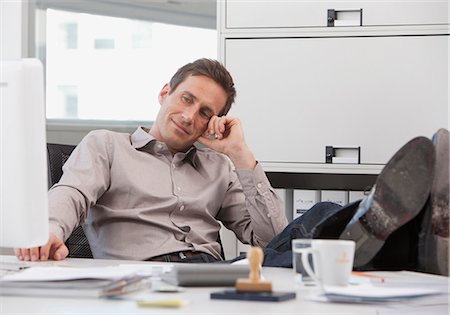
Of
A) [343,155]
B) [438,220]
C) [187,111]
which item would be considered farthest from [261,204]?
[438,220]

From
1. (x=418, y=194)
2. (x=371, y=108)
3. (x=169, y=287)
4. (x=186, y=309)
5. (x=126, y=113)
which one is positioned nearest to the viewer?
(x=186, y=309)

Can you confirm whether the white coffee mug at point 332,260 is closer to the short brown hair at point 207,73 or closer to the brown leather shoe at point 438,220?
the brown leather shoe at point 438,220

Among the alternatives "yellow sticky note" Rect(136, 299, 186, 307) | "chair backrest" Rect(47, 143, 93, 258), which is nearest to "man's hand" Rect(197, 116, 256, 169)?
"chair backrest" Rect(47, 143, 93, 258)

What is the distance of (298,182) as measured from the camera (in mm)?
3062

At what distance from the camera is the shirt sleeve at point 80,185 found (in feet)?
6.94

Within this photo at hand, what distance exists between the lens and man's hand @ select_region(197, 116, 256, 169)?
252cm

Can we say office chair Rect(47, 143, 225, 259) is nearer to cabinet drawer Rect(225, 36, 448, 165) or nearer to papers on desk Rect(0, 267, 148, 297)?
cabinet drawer Rect(225, 36, 448, 165)

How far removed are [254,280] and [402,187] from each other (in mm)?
408

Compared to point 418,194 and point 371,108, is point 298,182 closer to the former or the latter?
point 371,108

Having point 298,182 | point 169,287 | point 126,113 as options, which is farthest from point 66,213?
point 126,113

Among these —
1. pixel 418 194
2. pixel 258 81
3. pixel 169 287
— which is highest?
pixel 258 81

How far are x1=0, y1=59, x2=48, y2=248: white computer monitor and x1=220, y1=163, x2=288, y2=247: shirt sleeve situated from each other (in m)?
1.08

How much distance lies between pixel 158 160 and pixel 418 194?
105 centimetres

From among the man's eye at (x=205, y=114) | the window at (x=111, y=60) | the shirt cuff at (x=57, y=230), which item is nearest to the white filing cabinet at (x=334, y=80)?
the man's eye at (x=205, y=114)
